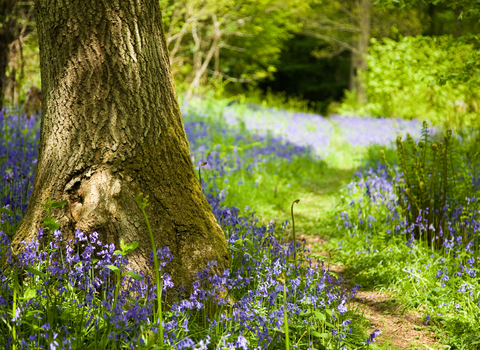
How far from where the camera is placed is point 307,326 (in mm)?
2143

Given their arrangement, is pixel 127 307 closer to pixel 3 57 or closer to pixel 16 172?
pixel 16 172

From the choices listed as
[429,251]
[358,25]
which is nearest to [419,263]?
[429,251]

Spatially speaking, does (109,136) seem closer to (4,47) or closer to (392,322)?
(392,322)

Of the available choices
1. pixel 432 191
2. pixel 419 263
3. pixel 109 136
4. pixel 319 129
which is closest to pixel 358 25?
pixel 319 129

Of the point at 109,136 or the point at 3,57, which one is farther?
the point at 3,57

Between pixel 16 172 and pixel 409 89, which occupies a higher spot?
pixel 409 89

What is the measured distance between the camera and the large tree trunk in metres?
2.33

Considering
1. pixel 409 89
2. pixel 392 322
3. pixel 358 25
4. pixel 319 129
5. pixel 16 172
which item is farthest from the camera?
pixel 358 25

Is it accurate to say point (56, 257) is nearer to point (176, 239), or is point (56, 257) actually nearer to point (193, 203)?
point (176, 239)

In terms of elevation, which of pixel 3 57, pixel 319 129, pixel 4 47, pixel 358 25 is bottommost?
pixel 319 129

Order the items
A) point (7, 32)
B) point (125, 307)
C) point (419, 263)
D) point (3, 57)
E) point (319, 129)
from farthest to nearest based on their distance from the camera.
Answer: point (319, 129), point (3, 57), point (7, 32), point (419, 263), point (125, 307)

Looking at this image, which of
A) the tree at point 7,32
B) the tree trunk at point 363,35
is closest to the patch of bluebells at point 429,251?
the tree at point 7,32

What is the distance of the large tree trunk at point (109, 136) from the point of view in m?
2.33

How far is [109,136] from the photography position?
2361mm
